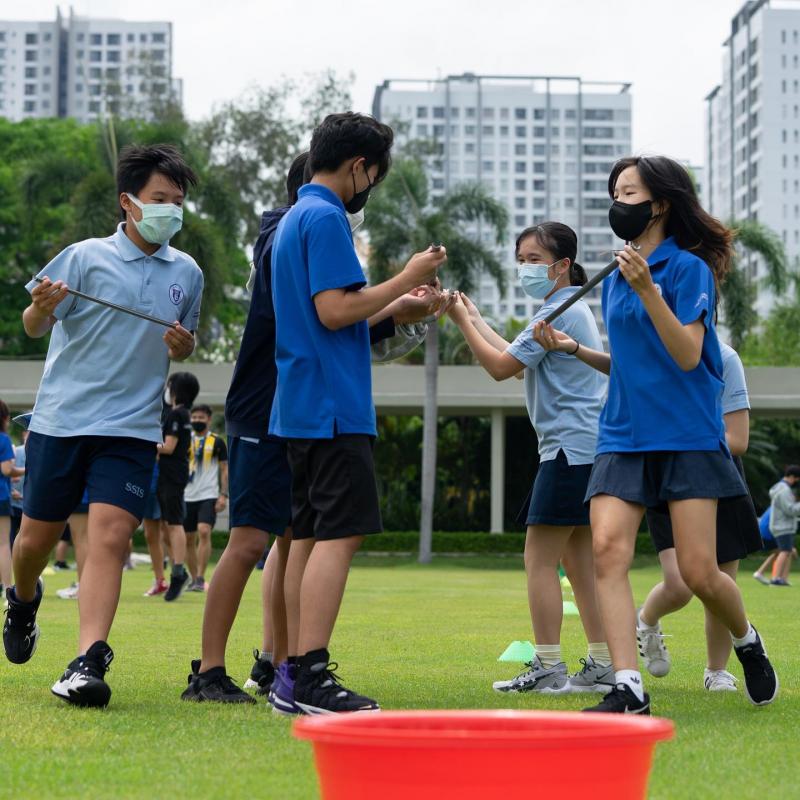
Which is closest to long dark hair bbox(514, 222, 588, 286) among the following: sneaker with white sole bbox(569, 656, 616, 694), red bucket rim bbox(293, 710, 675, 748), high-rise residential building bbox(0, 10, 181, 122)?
sneaker with white sole bbox(569, 656, 616, 694)

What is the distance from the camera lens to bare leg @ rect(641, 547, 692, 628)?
21.3 ft

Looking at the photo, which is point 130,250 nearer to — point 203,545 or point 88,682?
point 88,682

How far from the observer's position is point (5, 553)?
12.3 meters

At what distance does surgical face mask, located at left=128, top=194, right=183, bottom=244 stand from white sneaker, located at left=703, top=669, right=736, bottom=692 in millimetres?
3097

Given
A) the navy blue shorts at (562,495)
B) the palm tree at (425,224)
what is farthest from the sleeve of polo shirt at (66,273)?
the palm tree at (425,224)

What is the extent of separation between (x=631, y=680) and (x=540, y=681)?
1.45m

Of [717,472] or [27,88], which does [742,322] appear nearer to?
[717,472]

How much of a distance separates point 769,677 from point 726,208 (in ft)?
521

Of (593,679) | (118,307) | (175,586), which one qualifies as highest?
(118,307)

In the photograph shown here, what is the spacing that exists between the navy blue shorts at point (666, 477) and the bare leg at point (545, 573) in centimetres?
120

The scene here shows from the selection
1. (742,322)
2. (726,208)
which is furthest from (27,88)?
(742,322)

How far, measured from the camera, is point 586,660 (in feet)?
21.2

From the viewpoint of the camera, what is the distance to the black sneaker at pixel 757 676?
18.0 ft

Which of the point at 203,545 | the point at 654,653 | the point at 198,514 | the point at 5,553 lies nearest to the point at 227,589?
the point at 654,653
